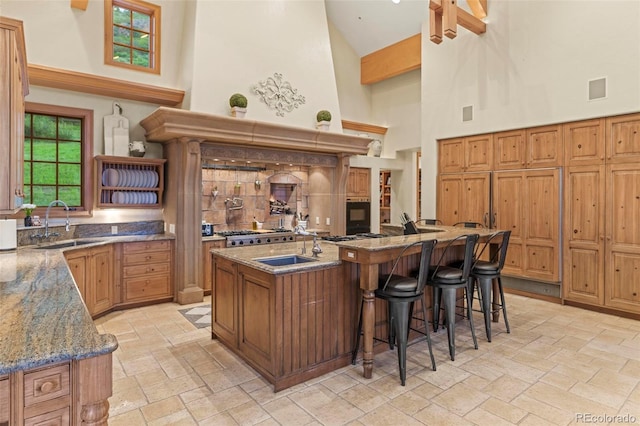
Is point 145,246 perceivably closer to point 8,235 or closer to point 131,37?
point 8,235

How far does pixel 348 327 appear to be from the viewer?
328 cm

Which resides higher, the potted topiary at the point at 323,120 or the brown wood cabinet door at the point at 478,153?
the potted topiary at the point at 323,120

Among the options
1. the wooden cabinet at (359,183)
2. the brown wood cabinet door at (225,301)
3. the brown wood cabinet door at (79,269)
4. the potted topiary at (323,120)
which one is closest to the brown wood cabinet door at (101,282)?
the brown wood cabinet door at (79,269)

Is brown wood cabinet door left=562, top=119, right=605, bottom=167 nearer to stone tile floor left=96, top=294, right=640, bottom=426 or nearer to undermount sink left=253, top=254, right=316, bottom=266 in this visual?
stone tile floor left=96, top=294, right=640, bottom=426

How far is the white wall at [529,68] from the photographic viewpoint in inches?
184

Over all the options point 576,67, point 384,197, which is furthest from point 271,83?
point 384,197

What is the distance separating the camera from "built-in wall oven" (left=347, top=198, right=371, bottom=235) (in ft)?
26.3

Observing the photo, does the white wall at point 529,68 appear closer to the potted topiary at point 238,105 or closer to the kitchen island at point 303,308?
the kitchen island at point 303,308

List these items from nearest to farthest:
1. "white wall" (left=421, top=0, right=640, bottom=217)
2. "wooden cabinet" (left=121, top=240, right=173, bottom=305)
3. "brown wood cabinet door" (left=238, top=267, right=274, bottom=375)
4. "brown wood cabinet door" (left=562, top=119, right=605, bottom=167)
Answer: "brown wood cabinet door" (left=238, top=267, right=274, bottom=375) < "white wall" (left=421, top=0, right=640, bottom=217) < "brown wood cabinet door" (left=562, top=119, right=605, bottom=167) < "wooden cabinet" (left=121, top=240, right=173, bottom=305)

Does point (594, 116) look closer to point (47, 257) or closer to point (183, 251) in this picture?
point (183, 251)

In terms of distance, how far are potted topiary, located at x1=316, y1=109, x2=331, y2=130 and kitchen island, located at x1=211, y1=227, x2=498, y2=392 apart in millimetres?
3221

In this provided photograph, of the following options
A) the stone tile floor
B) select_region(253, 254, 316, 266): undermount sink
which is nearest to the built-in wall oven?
the stone tile floor

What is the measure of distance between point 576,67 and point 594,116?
Answer: 74cm

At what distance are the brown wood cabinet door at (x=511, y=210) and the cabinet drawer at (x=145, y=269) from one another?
17.0 ft
